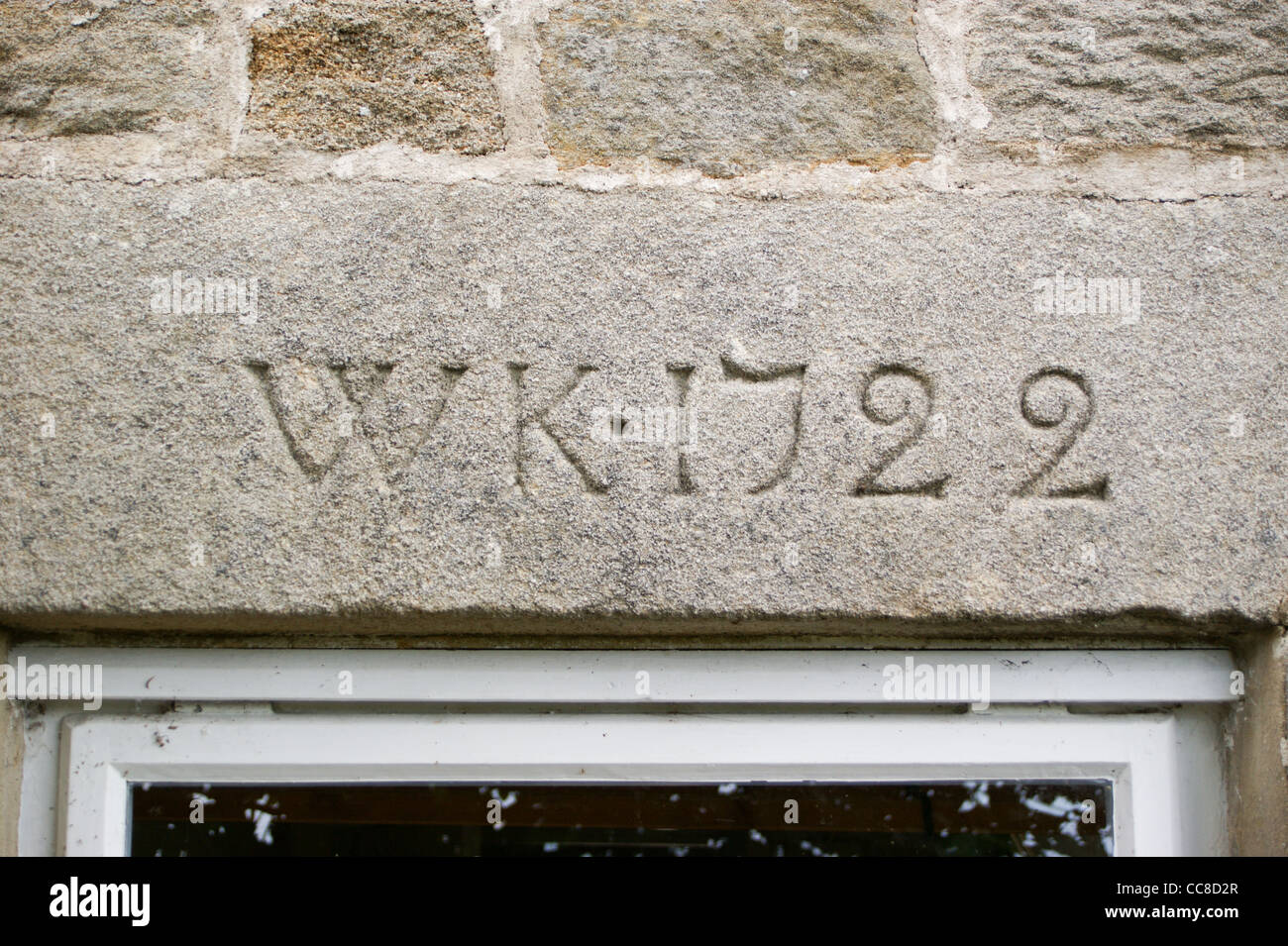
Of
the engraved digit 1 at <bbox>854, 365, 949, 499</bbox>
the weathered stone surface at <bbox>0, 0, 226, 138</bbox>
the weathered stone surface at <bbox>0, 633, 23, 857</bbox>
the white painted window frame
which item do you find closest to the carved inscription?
the engraved digit 1 at <bbox>854, 365, 949, 499</bbox>

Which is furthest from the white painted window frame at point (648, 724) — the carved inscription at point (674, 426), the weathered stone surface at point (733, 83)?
the weathered stone surface at point (733, 83)

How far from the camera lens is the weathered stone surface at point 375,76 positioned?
126 centimetres

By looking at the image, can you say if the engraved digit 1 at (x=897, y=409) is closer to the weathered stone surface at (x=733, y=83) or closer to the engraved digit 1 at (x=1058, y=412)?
the engraved digit 1 at (x=1058, y=412)

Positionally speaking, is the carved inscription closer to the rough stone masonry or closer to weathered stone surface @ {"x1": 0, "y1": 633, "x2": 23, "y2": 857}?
the rough stone masonry

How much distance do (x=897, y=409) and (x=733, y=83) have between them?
467 mm

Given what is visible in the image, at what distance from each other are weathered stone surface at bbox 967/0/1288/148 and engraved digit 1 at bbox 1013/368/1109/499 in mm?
320

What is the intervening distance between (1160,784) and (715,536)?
66 centimetres

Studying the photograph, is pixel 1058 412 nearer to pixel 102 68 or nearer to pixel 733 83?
pixel 733 83

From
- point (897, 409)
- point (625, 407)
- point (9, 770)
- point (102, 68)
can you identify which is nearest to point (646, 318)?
point (625, 407)

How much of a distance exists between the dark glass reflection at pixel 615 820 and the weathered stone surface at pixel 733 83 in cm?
80

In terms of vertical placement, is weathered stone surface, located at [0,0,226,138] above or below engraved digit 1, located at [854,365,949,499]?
above

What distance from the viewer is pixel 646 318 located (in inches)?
47.7

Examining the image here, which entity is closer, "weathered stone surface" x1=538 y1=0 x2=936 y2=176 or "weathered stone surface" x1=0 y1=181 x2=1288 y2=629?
"weathered stone surface" x1=0 y1=181 x2=1288 y2=629

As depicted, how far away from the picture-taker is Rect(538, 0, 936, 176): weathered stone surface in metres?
1.27
